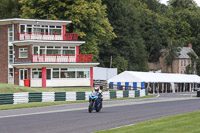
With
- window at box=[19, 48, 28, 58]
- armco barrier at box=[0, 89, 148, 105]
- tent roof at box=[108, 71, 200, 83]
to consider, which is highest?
window at box=[19, 48, 28, 58]

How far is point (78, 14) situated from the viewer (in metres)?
63.7

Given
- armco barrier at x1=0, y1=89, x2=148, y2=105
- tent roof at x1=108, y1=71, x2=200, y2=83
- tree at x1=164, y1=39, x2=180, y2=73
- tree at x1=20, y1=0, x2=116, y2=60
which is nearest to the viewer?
armco barrier at x1=0, y1=89, x2=148, y2=105

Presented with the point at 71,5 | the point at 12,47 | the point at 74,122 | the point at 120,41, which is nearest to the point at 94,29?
the point at 71,5

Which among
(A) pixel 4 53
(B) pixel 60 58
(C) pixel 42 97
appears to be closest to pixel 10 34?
(A) pixel 4 53

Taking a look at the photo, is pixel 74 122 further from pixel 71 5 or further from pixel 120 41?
pixel 120 41

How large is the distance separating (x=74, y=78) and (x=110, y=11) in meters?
31.6

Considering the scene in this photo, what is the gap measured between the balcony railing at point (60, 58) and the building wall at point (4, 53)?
504 cm

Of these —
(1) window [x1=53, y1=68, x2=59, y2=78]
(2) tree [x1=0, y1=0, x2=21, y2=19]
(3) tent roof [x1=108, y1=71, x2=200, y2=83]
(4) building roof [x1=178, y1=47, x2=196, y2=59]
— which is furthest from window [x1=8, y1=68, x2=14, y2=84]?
(4) building roof [x1=178, y1=47, x2=196, y2=59]

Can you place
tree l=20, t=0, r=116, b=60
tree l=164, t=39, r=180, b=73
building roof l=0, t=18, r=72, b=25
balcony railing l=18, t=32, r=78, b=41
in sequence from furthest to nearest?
tree l=164, t=39, r=180, b=73 < tree l=20, t=0, r=116, b=60 < balcony railing l=18, t=32, r=78, b=41 < building roof l=0, t=18, r=72, b=25

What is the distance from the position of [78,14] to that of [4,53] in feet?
40.8

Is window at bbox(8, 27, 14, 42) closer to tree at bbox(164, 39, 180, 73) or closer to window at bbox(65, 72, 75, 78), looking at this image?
window at bbox(65, 72, 75, 78)

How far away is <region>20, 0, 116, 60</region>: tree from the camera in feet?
207

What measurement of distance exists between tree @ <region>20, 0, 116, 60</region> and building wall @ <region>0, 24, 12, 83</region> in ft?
23.0

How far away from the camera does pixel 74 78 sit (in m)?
56.8
